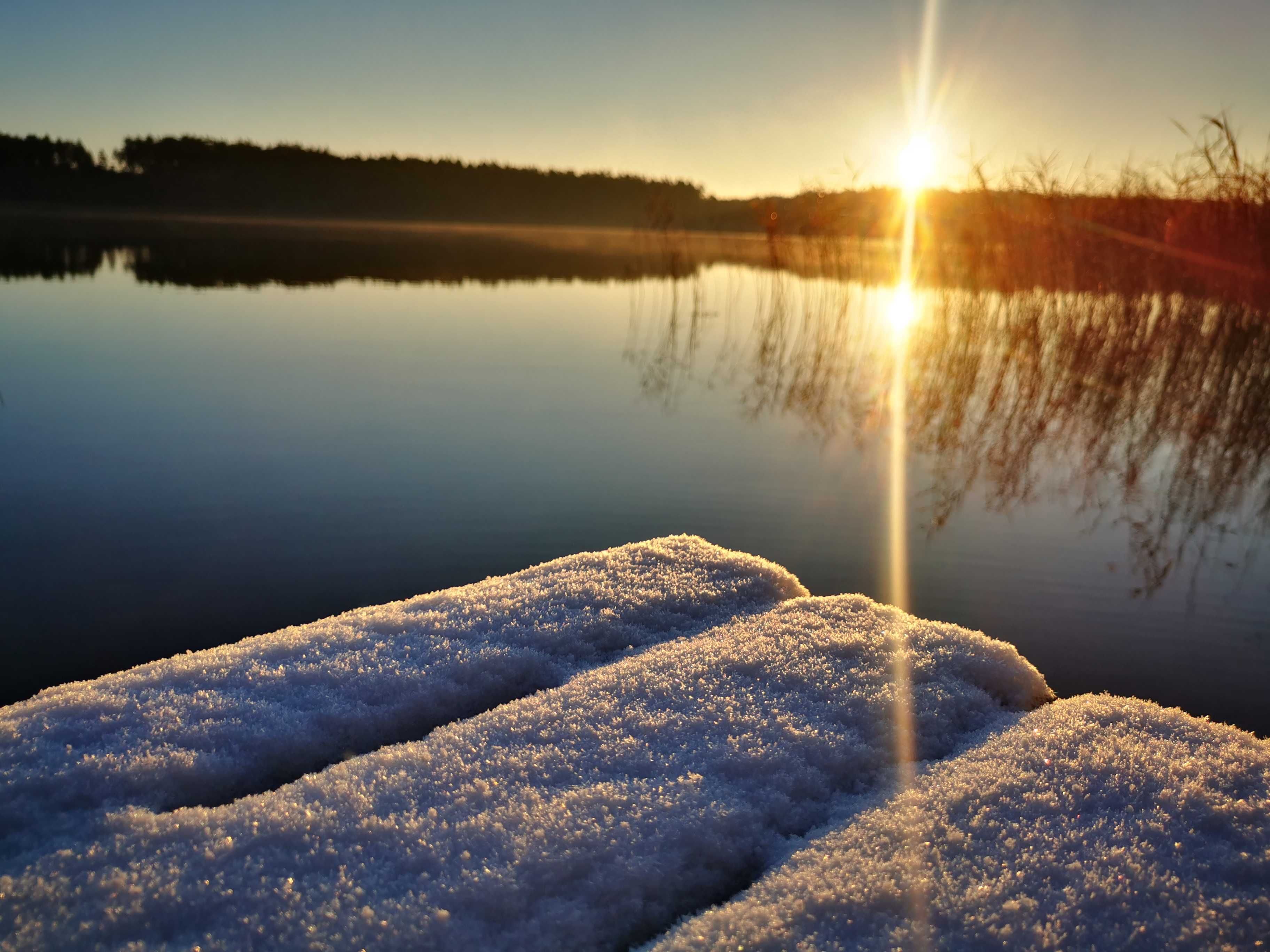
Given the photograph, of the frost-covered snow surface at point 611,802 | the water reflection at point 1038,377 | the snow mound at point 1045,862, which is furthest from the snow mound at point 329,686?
the water reflection at point 1038,377

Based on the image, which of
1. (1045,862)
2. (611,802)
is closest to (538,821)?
(611,802)

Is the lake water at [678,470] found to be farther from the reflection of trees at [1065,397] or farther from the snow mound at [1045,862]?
the snow mound at [1045,862]

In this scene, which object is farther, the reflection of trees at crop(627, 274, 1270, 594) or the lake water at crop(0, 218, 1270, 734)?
the reflection of trees at crop(627, 274, 1270, 594)

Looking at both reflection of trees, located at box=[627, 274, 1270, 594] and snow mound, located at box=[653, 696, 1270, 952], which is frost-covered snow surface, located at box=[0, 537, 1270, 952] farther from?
reflection of trees, located at box=[627, 274, 1270, 594]

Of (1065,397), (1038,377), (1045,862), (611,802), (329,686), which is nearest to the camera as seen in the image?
(1045,862)

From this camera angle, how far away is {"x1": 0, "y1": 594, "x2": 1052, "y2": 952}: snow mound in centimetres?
115

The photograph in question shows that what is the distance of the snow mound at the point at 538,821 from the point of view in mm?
1147

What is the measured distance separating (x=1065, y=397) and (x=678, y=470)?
2.80 metres

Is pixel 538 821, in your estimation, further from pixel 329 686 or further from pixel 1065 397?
pixel 1065 397

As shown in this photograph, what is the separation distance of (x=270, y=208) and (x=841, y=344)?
55.6 m

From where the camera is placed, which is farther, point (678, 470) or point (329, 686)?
point (678, 470)

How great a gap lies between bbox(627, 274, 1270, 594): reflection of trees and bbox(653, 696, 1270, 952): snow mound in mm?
1885

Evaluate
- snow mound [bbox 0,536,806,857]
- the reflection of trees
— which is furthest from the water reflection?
snow mound [bbox 0,536,806,857]

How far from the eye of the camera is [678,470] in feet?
15.4
